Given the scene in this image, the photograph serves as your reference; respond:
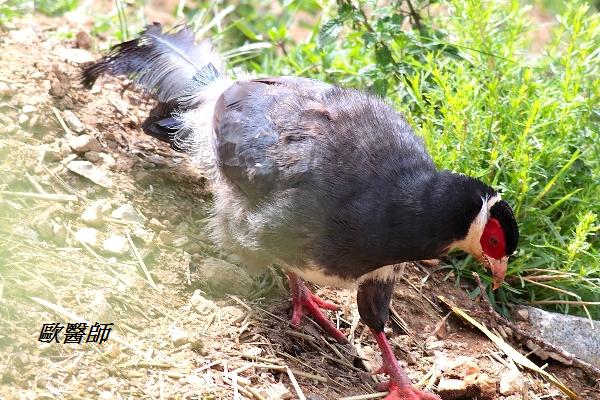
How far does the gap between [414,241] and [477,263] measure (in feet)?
4.01

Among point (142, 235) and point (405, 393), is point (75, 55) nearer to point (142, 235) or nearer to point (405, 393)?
point (142, 235)

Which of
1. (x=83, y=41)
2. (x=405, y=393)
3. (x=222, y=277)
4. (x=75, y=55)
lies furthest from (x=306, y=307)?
(x=83, y=41)

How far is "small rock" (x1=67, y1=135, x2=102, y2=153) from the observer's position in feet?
14.4

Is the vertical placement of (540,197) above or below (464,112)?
below

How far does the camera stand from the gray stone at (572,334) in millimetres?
4395

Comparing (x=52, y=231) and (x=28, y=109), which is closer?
(x=52, y=231)

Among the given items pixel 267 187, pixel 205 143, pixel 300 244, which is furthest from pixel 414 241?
pixel 205 143

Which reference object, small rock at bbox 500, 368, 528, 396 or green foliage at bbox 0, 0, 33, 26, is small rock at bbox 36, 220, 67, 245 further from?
small rock at bbox 500, 368, 528, 396

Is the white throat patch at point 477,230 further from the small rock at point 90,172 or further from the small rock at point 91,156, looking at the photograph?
the small rock at point 91,156

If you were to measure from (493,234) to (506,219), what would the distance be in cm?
11

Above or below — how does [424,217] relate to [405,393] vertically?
above

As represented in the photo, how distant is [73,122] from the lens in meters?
4.56

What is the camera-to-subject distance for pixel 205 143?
4406mm

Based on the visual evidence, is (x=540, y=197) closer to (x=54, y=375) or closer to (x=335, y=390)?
(x=335, y=390)
